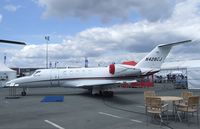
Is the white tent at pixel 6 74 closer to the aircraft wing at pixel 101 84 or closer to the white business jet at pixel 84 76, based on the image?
the white business jet at pixel 84 76

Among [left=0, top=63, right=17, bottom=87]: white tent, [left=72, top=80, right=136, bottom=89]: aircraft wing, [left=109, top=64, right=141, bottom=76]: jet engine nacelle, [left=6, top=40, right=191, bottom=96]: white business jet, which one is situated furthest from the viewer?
[left=0, top=63, right=17, bottom=87]: white tent

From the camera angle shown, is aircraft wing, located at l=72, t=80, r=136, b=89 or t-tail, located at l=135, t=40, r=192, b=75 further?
t-tail, located at l=135, t=40, r=192, b=75

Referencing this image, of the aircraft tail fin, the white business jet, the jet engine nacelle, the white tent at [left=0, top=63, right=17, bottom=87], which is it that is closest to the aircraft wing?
the white business jet

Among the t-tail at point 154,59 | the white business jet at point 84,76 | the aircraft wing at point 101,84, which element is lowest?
the aircraft wing at point 101,84

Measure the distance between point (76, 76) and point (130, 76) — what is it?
5391mm

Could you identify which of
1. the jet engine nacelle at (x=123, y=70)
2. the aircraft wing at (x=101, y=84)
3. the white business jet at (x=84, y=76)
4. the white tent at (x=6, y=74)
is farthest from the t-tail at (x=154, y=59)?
the white tent at (x=6, y=74)

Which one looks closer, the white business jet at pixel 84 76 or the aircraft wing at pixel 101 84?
the aircraft wing at pixel 101 84

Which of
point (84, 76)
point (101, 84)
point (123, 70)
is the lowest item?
point (101, 84)

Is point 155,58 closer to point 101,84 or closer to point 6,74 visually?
point 101,84

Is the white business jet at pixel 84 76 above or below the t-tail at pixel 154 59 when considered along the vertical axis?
below

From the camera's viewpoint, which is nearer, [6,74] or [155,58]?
[155,58]

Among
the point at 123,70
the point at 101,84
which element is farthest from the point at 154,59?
the point at 101,84

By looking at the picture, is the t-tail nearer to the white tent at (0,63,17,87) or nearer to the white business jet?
the white business jet

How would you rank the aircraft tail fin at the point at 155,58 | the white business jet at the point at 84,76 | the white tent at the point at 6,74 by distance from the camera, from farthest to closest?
the white tent at the point at 6,74, the aircraft tail fin at the point at 155,58, the white business jet at the point at 84,76
